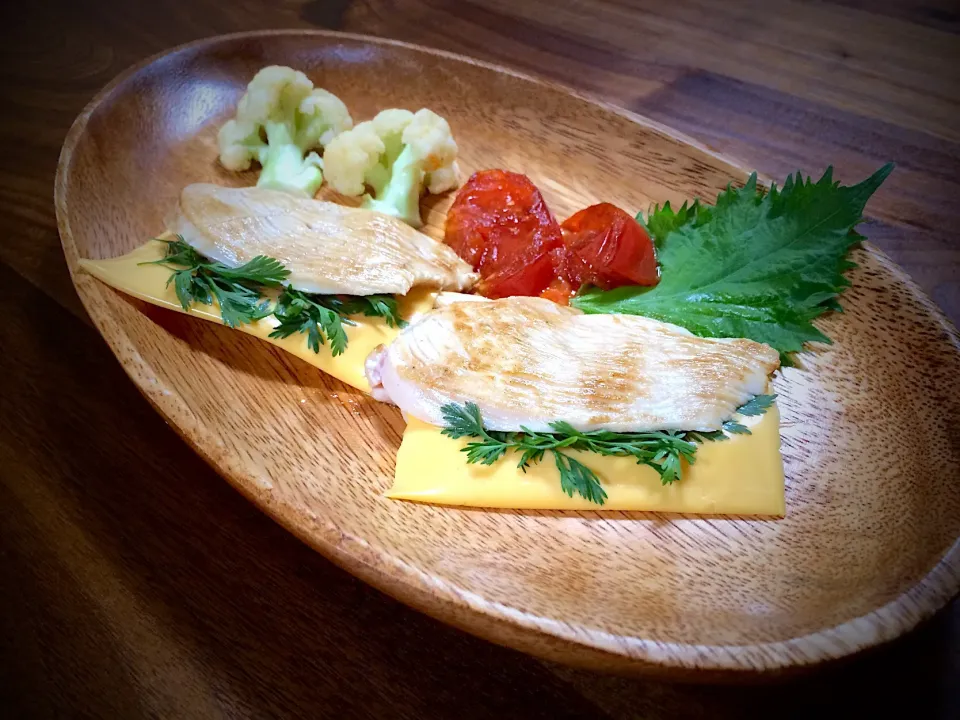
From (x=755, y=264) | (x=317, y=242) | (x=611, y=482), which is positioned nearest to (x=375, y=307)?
(x=317, y=242)

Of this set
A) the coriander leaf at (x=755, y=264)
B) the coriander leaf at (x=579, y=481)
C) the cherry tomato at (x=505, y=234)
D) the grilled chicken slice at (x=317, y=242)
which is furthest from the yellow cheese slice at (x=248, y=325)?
the coriander leaf at (x=755, y=264)

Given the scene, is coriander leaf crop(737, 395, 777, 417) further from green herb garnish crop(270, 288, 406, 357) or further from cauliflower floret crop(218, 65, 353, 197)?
cauliflower floret crop(218, 65, 353, 197)

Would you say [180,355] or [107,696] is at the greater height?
[180,355]

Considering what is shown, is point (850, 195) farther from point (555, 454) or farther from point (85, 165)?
point (85, 165)

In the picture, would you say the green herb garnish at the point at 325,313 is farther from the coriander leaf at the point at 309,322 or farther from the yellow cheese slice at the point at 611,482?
the yellow cheese slice at the point at 611,482

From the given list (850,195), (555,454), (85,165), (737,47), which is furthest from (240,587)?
(737,47)

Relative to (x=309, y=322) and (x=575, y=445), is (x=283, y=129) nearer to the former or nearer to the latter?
(x=309, y=322)
